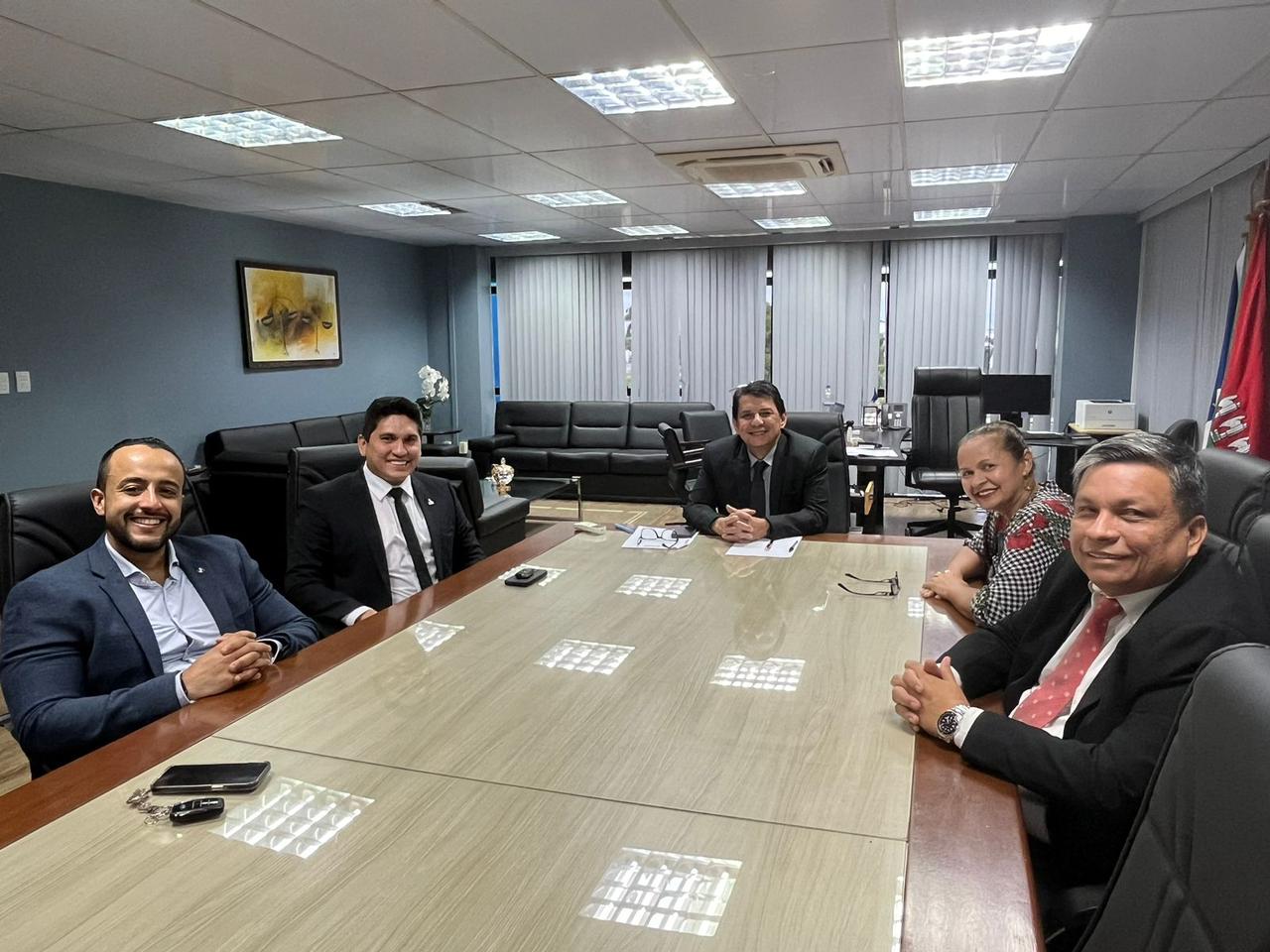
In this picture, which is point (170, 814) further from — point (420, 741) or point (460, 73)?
point (460, 73)

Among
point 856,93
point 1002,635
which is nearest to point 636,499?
point 856,93

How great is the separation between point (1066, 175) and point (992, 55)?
243 cm

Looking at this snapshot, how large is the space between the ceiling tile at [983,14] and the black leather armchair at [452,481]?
7.26 feet

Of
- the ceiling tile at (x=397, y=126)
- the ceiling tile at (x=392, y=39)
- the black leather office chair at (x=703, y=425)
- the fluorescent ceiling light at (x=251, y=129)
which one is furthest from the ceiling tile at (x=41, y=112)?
the black leather office chair at (x=703, y=425)

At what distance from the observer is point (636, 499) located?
784 cm

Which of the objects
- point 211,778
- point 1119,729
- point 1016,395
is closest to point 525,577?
point 211,778

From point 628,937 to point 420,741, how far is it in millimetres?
609

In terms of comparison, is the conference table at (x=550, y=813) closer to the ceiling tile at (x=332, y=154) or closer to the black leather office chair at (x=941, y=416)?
the ceiling tile at (x=332, y=154)

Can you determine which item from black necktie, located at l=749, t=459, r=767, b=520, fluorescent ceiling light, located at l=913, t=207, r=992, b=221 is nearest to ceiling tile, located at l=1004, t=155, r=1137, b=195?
fluorescent ceiling light, located at l=913, t=207, r=992, b=221

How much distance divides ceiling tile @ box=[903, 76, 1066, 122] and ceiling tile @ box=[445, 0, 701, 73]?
111 cm

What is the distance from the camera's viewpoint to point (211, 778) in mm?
1285

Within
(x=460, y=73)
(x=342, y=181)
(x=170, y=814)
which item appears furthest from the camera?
(x=342, y=181)

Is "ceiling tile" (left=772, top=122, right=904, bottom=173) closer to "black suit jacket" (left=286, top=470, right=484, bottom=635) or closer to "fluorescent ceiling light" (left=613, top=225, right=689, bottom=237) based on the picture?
"black suit jacket" (left=286, top=470, right=484, bottom=635)

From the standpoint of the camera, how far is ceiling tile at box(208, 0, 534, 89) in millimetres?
2525
